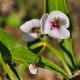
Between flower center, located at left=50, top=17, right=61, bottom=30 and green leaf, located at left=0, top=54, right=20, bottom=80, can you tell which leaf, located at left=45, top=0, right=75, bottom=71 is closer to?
flower center, located at left=50, top=17, right=61, bottom=30

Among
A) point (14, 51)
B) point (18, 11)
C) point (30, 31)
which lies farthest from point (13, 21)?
point (14, 51)

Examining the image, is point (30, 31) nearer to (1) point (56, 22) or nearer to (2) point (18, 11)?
(1) point (56, 22)

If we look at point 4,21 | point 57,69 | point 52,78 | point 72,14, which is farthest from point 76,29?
point 57,69

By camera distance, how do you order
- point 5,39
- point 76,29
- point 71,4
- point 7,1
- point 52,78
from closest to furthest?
point 5,39
point 52,78
point 76,29
point 71,4
point 7,1

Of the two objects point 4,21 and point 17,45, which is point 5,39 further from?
point 4,21

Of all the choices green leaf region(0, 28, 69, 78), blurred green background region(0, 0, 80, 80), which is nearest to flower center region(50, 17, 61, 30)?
green leaf region(0, 28, 69, 78)
